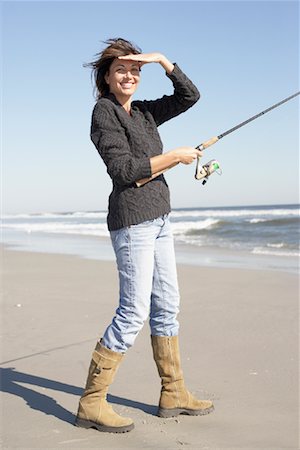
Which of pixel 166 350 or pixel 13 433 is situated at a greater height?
pixel 166 350

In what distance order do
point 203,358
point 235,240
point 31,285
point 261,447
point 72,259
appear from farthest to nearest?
point 235,240 < point 72,259 < point 31,285 < point 203,358 < point 261,447

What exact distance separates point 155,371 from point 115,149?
4.86 feet

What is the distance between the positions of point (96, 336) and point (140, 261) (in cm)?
185

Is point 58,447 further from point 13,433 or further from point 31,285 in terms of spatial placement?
point 31,285

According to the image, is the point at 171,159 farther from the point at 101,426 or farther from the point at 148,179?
the point at 101,426

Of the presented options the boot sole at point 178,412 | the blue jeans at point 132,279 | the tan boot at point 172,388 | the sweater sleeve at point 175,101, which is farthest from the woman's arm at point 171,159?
the boot sole at point 178,412

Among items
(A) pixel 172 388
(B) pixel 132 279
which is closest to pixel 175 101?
(B) pixel 132 279

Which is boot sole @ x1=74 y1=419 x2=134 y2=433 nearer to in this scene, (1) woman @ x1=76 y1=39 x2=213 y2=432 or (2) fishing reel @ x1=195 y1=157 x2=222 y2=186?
(1) woman @ x1=76 y1=39 x2=213 y2=432

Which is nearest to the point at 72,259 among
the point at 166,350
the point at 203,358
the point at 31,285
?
the point at 31,285

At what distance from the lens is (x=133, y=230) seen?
102 inches

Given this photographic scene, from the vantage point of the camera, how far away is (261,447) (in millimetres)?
2355

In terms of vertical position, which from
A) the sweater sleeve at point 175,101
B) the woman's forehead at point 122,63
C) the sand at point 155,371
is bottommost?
the sand at point 155,371

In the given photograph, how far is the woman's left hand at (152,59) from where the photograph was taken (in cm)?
262

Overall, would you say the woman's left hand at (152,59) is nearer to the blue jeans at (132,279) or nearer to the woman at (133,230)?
the woman at (133,230)
